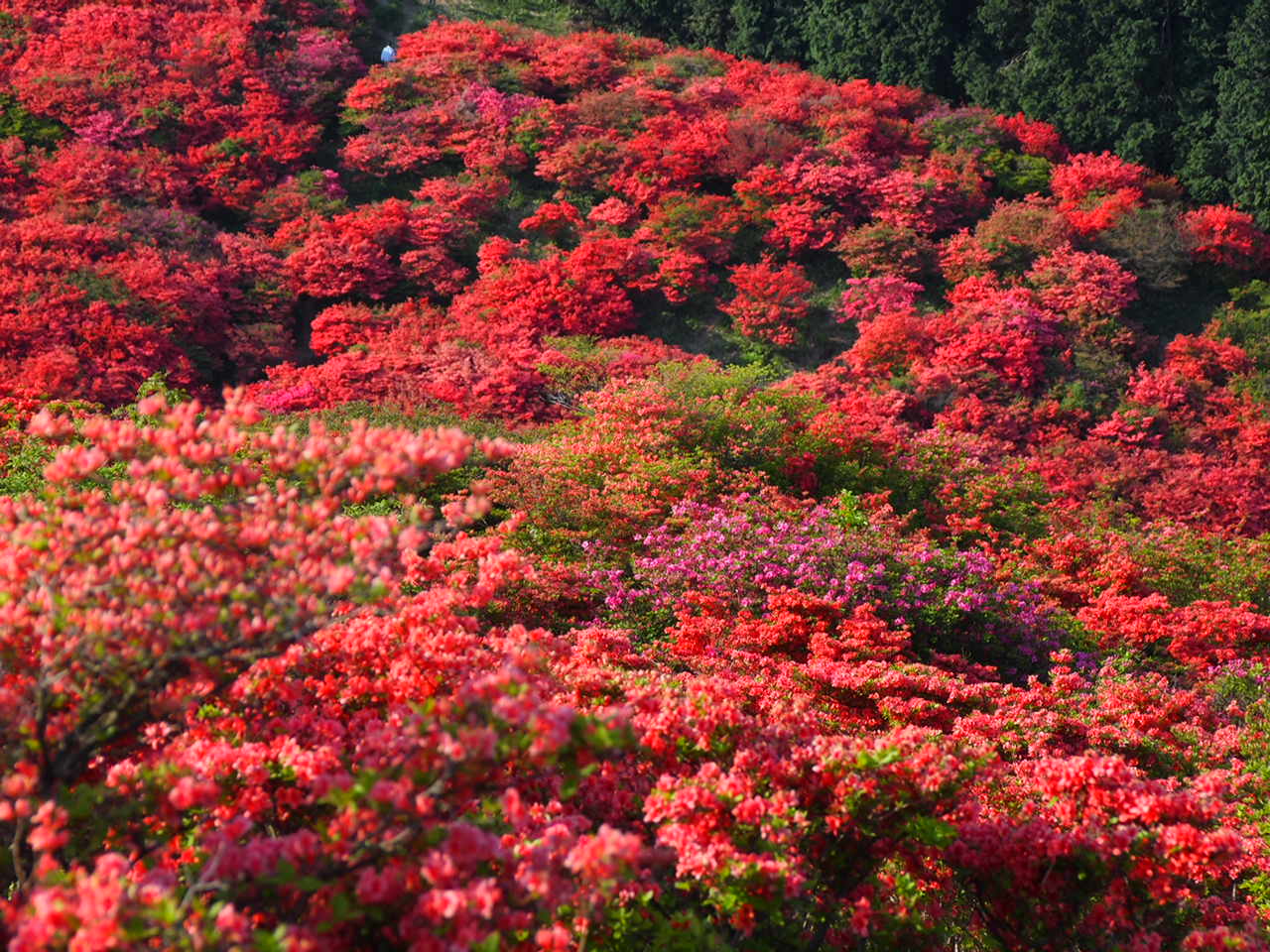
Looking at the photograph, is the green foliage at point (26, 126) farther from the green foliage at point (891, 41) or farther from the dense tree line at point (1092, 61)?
the green foliage at point (891, 41)

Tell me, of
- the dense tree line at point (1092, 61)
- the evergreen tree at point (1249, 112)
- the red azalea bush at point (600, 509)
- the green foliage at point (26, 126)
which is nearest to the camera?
the red azalea bush at point (600, 509)

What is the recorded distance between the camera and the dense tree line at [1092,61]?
16688 mm

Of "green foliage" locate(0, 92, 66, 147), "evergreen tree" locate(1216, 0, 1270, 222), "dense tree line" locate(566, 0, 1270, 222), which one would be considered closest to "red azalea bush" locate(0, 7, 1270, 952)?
"green foliage" locate(0, 92, 66, 147)

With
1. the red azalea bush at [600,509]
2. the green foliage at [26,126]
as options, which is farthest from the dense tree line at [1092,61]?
the green foliage at [26,126]

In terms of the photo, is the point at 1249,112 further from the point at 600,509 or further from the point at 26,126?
the point at 26,126

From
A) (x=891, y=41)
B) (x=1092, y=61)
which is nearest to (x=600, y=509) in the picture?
(x=1092, y=61)

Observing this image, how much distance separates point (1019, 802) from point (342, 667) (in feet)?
9.80

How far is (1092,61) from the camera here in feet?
59.4

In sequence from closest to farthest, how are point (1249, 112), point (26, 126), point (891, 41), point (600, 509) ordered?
1. point (600, 509)
2. point (1249, 112)
3. point (26, 126)
4. point (891, 41)

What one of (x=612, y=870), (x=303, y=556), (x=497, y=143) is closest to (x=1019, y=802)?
(x=612, y=870)

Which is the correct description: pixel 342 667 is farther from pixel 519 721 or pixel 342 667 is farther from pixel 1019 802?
pixel 1019 802

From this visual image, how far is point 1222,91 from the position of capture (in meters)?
16.9

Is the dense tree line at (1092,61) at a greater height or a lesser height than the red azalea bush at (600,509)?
greater

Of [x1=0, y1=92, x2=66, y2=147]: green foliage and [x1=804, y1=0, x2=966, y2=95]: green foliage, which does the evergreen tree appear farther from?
[x1=0, y1=92, x2=66, y2=147]: green foliage
